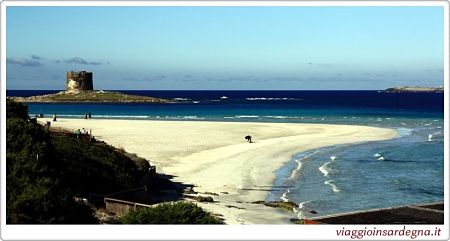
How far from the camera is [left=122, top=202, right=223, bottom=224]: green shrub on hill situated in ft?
47.6

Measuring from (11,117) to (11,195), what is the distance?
5.11 meters

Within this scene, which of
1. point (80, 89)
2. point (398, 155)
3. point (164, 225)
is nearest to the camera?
point (164, 225)

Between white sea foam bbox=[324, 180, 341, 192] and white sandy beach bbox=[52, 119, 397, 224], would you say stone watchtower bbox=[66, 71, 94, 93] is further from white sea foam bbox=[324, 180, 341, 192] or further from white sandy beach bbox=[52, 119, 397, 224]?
white sea foam bbox=[324, 180, 341, 192]

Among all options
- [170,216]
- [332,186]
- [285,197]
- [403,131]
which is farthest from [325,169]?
[403,131]

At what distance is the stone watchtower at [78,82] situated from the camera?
5655 inches

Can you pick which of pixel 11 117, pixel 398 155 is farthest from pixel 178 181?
pixel 398 155

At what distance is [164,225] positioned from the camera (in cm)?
1348

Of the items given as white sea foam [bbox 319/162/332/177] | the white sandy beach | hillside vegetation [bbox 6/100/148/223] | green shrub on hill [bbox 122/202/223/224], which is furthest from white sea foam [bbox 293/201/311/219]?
white sea foam [bbox 319/162/332/177]

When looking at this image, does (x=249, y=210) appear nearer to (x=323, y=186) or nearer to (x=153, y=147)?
(x=323, y=186)

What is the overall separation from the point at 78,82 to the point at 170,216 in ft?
457

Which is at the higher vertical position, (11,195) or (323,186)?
(11,195)

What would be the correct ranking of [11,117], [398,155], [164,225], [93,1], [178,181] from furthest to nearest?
[398,155] < [178,181] < [11,117] < [93,1] < [164,225]

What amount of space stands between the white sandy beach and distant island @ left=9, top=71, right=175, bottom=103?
8520cm

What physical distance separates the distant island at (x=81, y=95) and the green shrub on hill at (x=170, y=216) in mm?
129589
